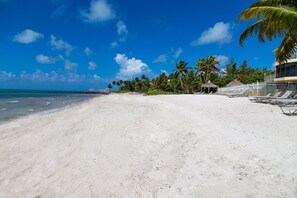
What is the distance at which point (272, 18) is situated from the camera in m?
6.99

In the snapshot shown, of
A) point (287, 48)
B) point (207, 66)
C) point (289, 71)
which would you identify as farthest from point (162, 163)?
point (207, 66)

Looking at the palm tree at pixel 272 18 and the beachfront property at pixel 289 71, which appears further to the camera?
the beachfront property at pixel 289 71

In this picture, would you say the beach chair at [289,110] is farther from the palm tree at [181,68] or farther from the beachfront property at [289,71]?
the palm tree at [181,68]

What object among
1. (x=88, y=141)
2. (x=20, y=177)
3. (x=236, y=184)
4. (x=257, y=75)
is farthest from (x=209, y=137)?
(x=257, y=75)

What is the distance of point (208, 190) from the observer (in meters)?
2.81

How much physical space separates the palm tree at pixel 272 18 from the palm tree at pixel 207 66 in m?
29.9

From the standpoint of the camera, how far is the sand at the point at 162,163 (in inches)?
116

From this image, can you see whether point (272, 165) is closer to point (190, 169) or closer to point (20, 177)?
point (190, 169)

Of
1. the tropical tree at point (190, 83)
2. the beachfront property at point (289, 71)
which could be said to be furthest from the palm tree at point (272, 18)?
the tropical tree at point (190, 83)

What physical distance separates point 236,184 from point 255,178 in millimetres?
351

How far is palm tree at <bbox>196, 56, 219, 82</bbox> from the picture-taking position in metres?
39.6

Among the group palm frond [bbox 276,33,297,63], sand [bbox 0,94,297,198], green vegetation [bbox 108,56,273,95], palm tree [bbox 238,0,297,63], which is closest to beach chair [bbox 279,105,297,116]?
sand [bbox 0,94,297,198]

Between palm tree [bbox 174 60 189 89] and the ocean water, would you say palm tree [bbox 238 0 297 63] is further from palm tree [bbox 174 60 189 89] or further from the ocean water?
palm tree [bbox 174 60 189 89]

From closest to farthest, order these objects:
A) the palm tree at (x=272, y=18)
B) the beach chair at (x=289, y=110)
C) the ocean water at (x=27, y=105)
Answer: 1. the palm tree at (x=272, y=18)
2. the beach chair at (x=289, y=110)
3. the ocean water at (x=27, y=105)
